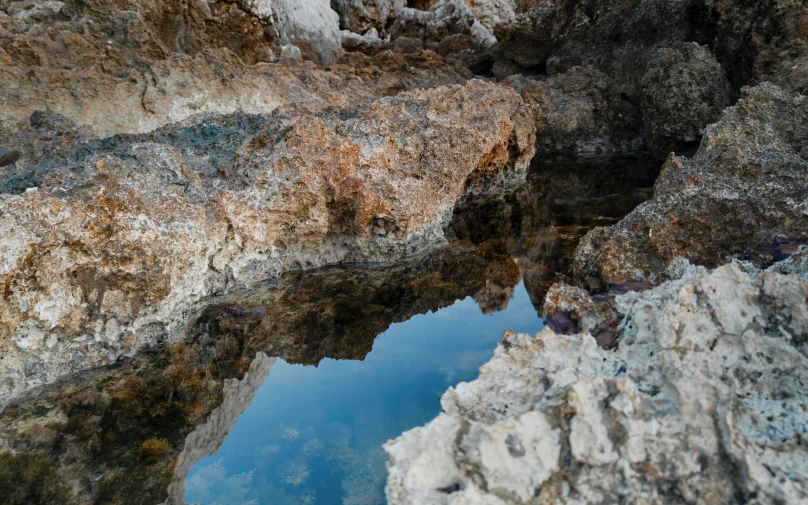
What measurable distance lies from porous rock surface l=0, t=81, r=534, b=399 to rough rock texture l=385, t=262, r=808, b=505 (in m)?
3.20

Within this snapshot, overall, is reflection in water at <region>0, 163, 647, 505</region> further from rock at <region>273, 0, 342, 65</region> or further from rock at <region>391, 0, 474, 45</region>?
rock at <region>391, 0, 474, 45</region>

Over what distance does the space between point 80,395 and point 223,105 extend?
889cm

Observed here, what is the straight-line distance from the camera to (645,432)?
1.80 metres

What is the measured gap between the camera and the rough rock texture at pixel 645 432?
67.9 inches

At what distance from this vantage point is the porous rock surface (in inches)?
152

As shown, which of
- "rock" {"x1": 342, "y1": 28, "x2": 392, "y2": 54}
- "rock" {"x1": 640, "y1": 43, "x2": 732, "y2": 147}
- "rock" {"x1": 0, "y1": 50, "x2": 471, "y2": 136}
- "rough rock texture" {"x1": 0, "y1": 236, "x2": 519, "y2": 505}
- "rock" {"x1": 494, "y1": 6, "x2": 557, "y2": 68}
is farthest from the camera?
"rock" {"x1": 342, "y1": 28, "x2": 392, "y2": 54}

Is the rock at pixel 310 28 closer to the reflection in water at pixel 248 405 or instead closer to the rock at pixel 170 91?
the rock at pixel 170 91

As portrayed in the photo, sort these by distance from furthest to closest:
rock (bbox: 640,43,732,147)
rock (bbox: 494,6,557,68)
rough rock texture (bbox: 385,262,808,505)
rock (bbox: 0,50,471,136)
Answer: rock (bbox: 494,6,557,68) → rock (bbox: 640,43,732,147) → rock (bbox: 0,50,471,136) → rough rock texture (bbox: 385,262,808,505)

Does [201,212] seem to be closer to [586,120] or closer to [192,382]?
[192,382]

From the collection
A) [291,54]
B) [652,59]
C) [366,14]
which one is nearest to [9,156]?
[291,54]

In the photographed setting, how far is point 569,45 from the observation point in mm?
16234

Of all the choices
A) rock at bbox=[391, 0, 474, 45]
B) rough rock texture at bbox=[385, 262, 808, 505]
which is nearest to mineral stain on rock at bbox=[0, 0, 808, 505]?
rough rock texture at bbox=[385, 262, 808, 505]

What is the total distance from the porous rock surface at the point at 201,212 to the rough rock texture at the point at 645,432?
3203 millimetres

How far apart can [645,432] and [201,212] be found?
4.14 metres
